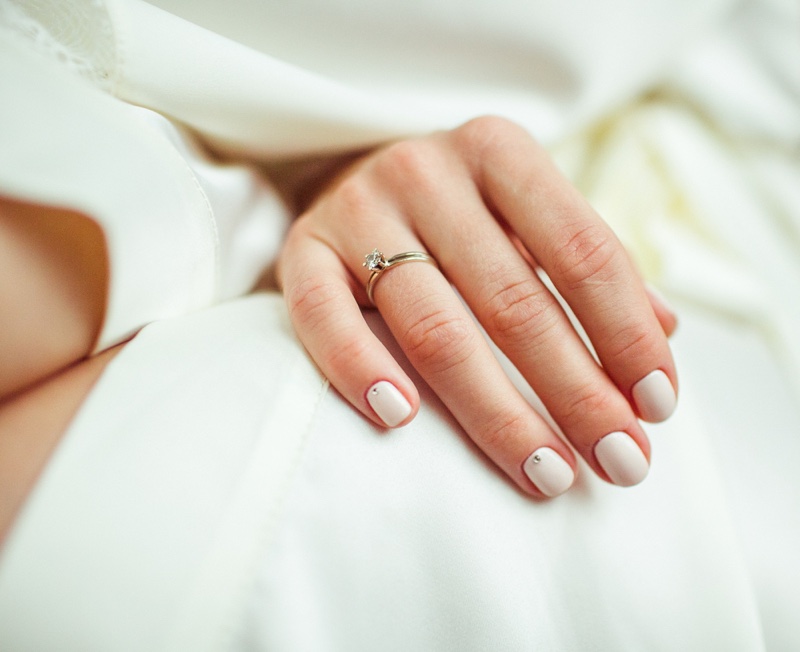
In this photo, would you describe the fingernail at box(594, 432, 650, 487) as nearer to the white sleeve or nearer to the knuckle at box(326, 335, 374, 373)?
the knuckle at box(326, 335, 374, 373)

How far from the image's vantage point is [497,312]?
0.51 m

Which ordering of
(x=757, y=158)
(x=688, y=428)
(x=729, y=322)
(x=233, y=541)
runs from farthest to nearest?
1. (x=757, y=158)
2. (x=729, y=322)
3. (x=688, y=428)
4. (x=233, y=541)

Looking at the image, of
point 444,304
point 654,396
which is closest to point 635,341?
point 654,396

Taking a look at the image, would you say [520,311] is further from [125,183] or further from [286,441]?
[125,183]

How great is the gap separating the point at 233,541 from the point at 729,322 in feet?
2.79

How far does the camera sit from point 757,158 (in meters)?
1.02

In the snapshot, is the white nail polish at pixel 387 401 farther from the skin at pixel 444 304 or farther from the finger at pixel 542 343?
the finger at pixel 542 343

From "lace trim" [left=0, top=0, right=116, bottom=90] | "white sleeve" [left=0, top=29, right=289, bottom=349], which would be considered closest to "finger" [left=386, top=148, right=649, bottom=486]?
"white sleeve" [left=0, top=29, right=289, bottom=349]

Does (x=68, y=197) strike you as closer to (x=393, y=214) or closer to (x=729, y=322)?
(x=393, y=214)

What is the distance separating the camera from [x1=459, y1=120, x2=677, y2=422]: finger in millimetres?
500

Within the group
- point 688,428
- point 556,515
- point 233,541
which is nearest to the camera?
point 233,541

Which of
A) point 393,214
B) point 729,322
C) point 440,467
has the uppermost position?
point 393,214

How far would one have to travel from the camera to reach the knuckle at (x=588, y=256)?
1.64ft

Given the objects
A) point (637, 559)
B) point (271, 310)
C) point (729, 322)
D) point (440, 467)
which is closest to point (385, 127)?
point (271, 310)
